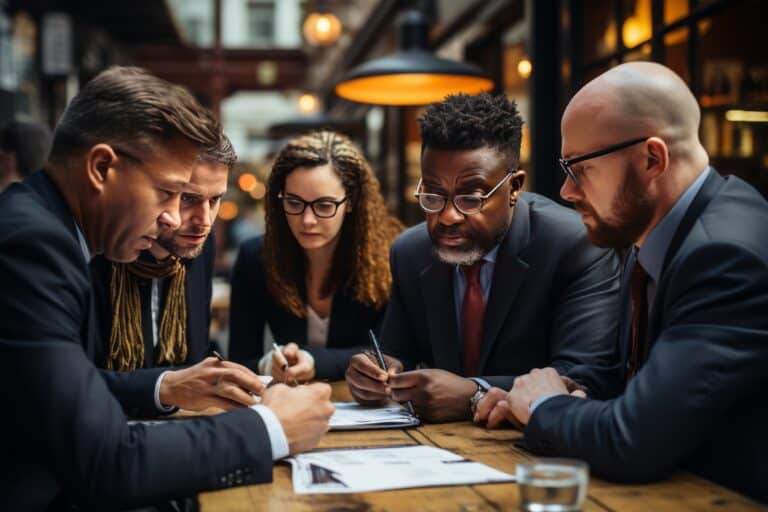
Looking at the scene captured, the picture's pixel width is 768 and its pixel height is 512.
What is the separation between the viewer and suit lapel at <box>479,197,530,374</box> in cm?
298

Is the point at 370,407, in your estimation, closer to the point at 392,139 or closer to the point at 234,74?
the point at 392,139

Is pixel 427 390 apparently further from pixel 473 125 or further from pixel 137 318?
pixel 137 318

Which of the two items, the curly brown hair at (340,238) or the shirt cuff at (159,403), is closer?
the shirt cuff at (159,403)

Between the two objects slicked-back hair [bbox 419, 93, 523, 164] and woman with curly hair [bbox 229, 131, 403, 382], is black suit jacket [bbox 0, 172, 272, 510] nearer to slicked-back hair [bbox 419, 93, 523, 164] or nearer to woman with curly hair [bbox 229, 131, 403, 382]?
slicked-back hair [bbox 419, 93, 523, 164]

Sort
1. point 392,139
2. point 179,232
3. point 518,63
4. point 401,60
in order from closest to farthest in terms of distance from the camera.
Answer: point 179,232, point 401,60, point 518,63, point 392,139

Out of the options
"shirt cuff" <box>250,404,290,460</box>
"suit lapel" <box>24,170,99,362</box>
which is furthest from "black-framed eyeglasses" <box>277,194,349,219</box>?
"shirt cuff" <box>250,404,290,460</box>

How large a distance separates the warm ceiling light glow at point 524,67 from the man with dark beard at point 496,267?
2897 mm

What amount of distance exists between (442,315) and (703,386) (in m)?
1.38

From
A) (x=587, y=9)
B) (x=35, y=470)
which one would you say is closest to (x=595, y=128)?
(x=35, y=470)

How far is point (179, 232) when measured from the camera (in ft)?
10.3

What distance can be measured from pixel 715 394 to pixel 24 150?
5.24 meters

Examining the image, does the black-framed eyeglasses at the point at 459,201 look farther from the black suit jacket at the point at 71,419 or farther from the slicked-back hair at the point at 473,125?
the black suit jacket at the point at 71,419

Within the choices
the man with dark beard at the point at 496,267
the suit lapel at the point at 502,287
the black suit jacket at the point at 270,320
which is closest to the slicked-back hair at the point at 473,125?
the man with dark beard at the point at 496,267

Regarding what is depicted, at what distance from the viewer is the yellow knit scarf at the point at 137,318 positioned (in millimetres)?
3021
